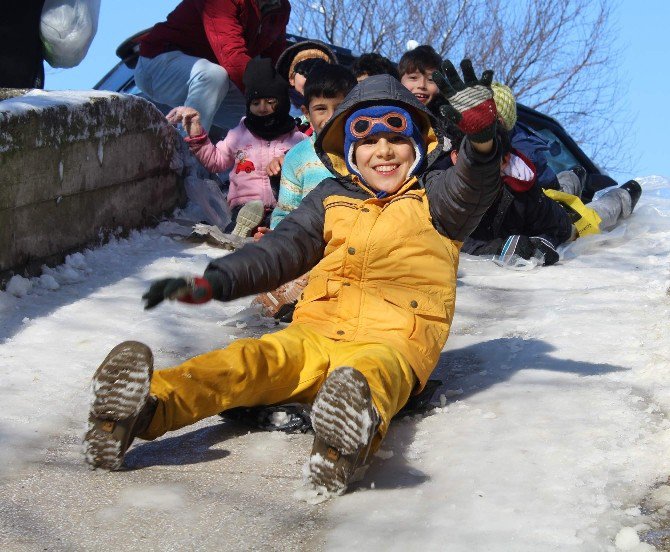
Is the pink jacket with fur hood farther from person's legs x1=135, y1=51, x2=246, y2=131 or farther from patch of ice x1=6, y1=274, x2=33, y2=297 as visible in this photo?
patch of ice x1=6, y1=274, x2=33, y2=297

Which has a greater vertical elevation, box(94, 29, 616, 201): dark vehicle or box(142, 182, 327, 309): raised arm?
box(94, 29, 616, 201): dark vehicle

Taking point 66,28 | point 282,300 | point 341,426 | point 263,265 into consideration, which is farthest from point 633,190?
point 341,426

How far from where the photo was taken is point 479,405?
3326 millimetres

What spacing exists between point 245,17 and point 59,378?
399 centimetres

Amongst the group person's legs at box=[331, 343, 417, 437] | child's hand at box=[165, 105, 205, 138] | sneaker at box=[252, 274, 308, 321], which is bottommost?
sneaker at box=[252, 274, 308, 321]

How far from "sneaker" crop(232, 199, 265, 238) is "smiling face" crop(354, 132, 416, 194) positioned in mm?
2378

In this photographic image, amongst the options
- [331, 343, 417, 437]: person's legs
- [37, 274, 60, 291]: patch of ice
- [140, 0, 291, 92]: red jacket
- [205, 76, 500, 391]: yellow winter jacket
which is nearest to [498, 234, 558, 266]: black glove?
[140, 0, 291, 92]: red jacket

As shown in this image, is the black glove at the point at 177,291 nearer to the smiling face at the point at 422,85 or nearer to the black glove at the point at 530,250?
the black glove at the point at 530,250

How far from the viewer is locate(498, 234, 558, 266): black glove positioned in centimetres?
590

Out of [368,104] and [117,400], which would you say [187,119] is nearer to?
[368,104]

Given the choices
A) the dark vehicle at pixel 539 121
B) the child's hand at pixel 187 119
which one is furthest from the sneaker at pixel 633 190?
the child's hand at pixel 187 119

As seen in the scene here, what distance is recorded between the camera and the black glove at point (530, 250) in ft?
19.4

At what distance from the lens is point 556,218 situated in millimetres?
6363

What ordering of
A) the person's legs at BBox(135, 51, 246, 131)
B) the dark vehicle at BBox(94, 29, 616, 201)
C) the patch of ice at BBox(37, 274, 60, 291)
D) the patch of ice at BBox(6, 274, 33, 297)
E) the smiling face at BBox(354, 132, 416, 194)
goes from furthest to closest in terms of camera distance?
the dark vehicle at BBox(94, 29, 616, 201), the person's legs at BBox(135, 51, 246, 131), the patch of ice at BBox(37, 274, 60, 291), the patch of ice at BBox(6, 274, 33, 297), the smiling face at BBox(354, 132, 416, 194)
